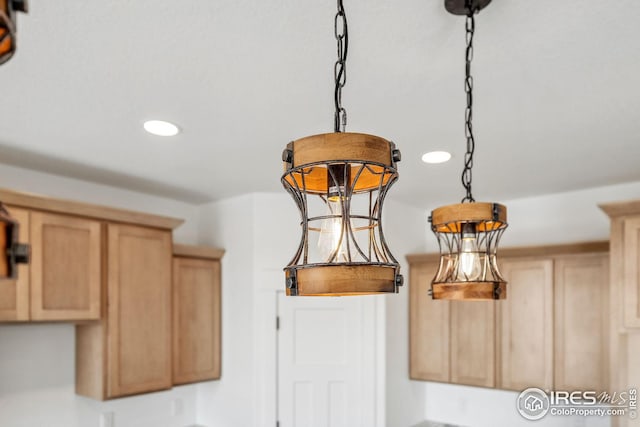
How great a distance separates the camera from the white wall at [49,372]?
8.88ft

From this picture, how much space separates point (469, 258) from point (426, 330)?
2335 mm

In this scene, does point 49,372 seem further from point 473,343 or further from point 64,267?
point 473,343

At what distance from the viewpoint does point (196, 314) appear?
11.2 ft

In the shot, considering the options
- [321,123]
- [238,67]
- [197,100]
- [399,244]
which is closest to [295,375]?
[399,244]

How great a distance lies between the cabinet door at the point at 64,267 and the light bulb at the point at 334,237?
209 cm

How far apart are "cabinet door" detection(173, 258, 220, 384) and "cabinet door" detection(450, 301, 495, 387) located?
1679mm

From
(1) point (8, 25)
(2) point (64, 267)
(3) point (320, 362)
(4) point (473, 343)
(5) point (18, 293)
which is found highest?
(1) point (8, 25)

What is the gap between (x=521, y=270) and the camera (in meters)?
3.30

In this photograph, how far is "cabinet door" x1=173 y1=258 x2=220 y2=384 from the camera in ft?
10.6

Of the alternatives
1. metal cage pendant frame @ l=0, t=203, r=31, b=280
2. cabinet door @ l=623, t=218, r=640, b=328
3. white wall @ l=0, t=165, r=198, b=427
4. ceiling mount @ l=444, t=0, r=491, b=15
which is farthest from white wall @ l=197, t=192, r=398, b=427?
metal cage pendant frame @ l=0, t=203, r=31, b=280

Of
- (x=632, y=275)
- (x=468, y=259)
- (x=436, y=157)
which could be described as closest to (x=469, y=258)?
(x=468, y=259)

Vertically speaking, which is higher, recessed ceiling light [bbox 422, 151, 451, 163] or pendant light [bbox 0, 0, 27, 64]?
recessed ceiling light [bbox 422, 151, 451, 163]

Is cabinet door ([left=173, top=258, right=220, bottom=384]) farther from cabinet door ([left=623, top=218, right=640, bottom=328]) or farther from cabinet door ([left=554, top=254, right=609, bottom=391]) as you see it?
cabinet door ([left=623, top=218, right=640, bottom=328])

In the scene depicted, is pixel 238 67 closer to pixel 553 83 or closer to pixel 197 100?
pixel 197 100
